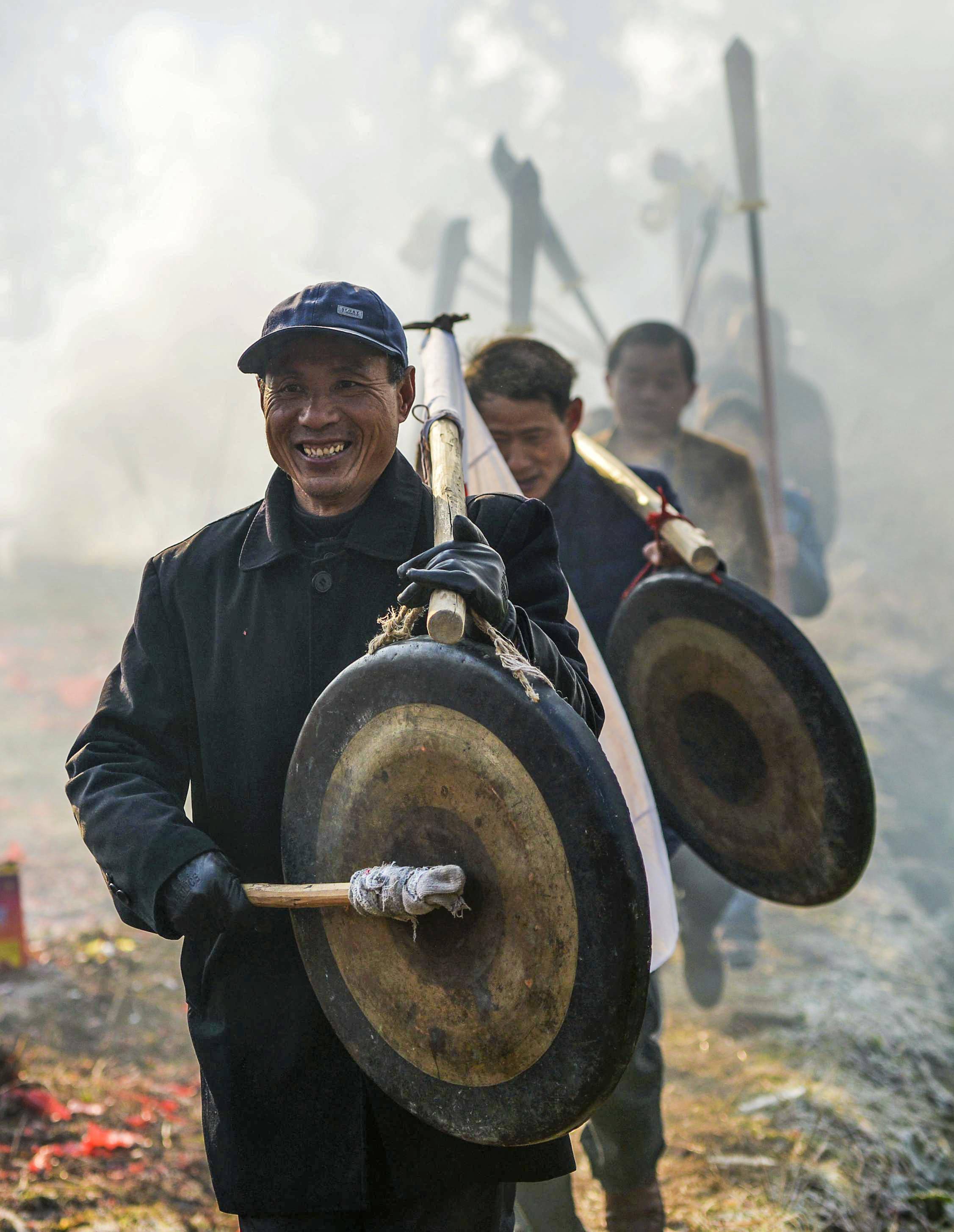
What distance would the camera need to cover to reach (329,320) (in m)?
1.84

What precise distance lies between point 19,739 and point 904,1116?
11.7m

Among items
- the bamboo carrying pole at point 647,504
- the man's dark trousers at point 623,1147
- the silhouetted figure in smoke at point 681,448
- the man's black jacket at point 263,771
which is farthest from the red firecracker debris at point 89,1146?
the silhouetted figure in smoke at point 681,448

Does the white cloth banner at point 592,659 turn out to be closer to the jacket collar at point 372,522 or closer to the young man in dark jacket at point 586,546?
the young man in dark jacket at point 586,546

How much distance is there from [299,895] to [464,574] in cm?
64

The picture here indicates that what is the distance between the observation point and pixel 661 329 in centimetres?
463

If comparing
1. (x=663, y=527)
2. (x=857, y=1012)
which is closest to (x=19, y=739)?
(x=857, y=1012)

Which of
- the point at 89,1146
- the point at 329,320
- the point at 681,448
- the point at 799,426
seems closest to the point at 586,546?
the point at 681,448

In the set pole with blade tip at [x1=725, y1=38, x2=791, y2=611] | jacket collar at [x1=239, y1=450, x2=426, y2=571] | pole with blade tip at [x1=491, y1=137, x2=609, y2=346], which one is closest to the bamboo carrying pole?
jacket collar at [x1=239, y1=450, x2=426, y2=571]

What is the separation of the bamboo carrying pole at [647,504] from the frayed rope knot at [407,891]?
5.56ft

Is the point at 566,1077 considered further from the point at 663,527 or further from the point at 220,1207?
the point at 663,527

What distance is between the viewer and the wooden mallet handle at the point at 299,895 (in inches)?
65.8

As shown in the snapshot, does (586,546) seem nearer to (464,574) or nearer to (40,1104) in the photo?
(464,574)

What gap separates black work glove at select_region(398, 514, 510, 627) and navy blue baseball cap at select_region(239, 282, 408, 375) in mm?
467

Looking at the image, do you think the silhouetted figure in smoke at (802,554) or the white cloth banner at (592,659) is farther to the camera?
the silhouetted figure in smoke at (802,554)
